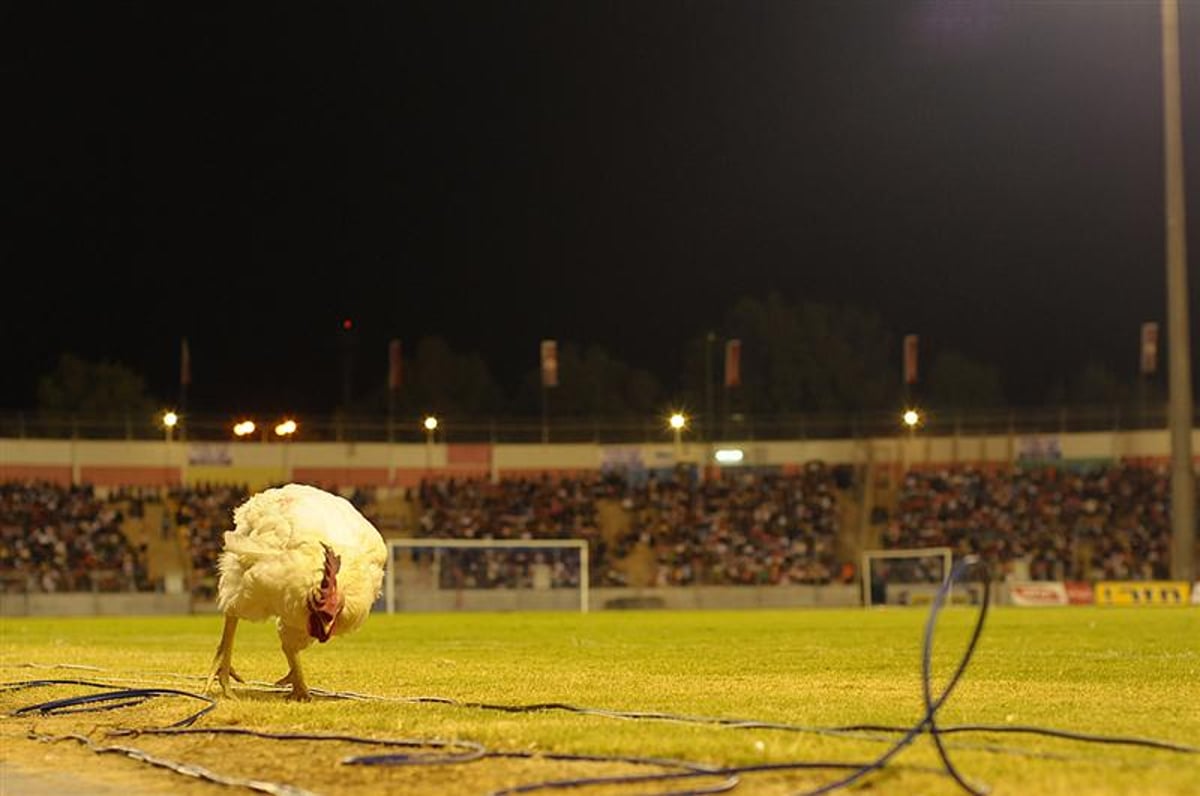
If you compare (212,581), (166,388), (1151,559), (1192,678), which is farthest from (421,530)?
(1192,678)

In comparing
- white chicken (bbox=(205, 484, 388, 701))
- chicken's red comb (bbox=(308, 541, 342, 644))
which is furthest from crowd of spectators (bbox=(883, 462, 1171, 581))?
chicken's red comb (bbox=(308, 541, 342, 644))

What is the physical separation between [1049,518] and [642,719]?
52.2m

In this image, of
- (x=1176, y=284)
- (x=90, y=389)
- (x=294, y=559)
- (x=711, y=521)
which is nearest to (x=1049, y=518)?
(x=711, y=521)

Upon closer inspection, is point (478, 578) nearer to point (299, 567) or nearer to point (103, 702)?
point (103, 702)

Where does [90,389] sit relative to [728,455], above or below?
above

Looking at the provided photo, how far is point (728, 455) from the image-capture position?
6556 centimetres

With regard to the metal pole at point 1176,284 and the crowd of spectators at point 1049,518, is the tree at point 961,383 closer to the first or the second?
the crowd of spectators at point 1049,518

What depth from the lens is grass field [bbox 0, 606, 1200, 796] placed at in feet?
26.6

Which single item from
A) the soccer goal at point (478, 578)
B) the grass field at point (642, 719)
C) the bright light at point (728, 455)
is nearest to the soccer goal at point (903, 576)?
the soccer goal at point (478, 578)

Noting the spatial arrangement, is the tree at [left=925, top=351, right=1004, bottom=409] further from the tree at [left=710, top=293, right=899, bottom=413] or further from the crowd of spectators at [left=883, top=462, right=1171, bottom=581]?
the crowd of spectators at [left=883, top=462, right=1171, bottom=581]

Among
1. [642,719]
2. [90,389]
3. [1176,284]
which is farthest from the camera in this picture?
[90,389]

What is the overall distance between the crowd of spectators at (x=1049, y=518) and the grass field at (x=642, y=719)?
34995 mm

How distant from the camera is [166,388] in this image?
9588cm

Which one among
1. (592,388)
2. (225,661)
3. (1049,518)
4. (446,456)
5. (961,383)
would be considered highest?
(961,383)
